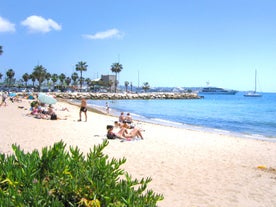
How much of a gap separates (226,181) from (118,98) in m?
76.4

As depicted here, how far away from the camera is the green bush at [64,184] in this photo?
2.60 m

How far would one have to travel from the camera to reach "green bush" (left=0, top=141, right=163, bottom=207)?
8.53ft

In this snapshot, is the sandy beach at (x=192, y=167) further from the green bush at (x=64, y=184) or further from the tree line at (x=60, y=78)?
the tree line at (x=60, y=78)

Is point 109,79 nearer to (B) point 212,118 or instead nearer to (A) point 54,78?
(A) point 54,78

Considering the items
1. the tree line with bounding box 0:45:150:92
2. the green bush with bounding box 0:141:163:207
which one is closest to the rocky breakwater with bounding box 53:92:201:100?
the tree line with bounding box 0:45:150:92

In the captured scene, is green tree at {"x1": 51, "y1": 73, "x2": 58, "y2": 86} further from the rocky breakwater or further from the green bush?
the green bush

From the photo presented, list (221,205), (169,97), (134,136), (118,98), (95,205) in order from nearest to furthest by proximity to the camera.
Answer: (95,205) < (221,205) < (134,136) < (118,98) < (169,97)

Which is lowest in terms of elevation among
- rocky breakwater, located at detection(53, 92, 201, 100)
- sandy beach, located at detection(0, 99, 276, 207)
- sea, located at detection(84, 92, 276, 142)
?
sea, located at detection(84, 92, 276, 142)

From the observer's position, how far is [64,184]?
292 centimetres

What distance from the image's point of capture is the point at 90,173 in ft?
9.84

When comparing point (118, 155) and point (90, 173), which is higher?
point (90, 173)

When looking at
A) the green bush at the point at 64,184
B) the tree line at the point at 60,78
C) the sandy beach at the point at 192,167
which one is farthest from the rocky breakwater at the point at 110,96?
the green bush at the point at 64,184

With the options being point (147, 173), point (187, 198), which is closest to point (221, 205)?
point (187, 198)

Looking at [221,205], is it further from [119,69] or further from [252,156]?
[119,69]
